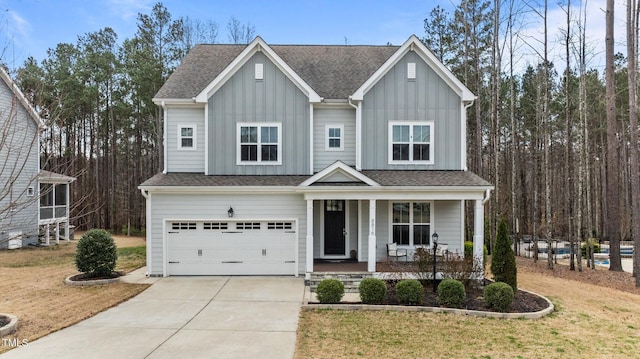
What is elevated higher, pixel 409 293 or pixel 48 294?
pixel 409 293

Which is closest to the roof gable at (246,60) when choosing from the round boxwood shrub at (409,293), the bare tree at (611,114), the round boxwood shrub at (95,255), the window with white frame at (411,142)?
the window with white frame at (411,142)

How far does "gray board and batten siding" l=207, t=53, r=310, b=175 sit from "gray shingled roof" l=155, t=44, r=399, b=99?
1.25m

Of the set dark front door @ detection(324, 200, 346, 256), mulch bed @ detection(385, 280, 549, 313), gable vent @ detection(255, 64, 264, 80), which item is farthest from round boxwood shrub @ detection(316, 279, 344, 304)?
gable vent @ detection(255, 64, 264, 80)

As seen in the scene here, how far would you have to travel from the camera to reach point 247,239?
14023 millimetres

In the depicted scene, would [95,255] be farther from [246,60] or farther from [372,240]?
[372,240]

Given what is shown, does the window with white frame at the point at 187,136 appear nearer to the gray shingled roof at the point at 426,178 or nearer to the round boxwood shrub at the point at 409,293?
the gray shingled roof at the point at 426,178

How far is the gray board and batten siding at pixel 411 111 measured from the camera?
14.8 m

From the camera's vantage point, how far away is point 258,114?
48.5ft

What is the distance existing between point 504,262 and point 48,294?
1288 cm

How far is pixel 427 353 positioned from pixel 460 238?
310 inches

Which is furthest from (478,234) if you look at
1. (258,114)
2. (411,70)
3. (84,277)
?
(84,277)

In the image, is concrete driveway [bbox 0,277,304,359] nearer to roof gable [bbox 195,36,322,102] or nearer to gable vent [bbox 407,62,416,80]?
roof gable [bbox 195,36,322,102]

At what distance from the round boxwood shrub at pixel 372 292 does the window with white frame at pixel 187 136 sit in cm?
828

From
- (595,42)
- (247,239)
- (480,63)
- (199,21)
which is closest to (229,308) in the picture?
(247,239)
